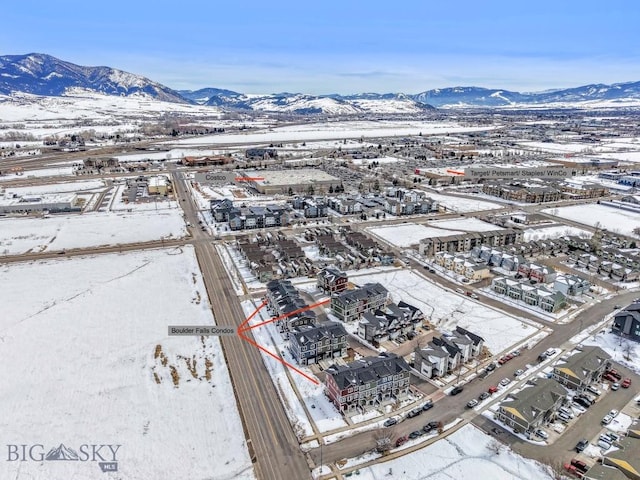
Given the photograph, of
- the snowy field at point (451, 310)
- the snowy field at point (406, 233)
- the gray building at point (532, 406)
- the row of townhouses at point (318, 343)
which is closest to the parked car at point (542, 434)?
the gray building at point (532, 406)

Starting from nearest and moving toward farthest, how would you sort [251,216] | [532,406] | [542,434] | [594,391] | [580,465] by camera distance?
[580,465] → [542,434] → [532,406] → [594,391] → [251,216]

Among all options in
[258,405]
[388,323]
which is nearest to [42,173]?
[258,405]

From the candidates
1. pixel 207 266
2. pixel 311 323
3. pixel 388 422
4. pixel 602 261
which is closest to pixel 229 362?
pixel 311 323

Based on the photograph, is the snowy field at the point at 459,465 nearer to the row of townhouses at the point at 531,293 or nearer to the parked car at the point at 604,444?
the parked car at the point at 604,444

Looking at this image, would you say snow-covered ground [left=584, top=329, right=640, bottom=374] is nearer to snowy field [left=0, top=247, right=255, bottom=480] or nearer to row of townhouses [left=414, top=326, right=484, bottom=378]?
row of townhouses [left=414, top=326, right=484, bottom=378]

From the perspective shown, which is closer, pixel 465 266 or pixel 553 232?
pixel 465 266

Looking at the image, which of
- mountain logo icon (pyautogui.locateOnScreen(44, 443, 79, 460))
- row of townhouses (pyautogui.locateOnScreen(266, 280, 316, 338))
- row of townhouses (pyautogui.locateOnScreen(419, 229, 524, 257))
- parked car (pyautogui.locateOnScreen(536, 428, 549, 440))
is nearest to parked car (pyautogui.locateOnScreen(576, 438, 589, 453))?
parked car (pyautogui.locateOnScreen(536, 428, 549, 440))

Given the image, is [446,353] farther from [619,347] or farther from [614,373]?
[619,347]
